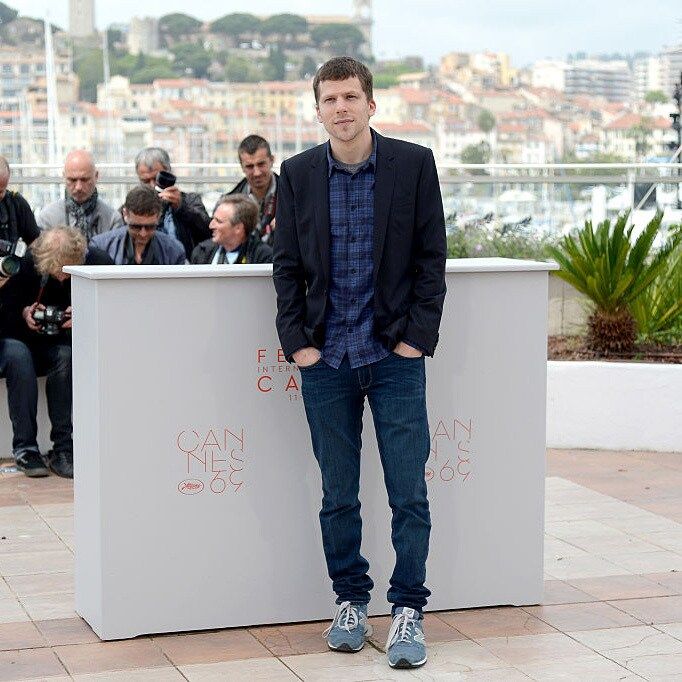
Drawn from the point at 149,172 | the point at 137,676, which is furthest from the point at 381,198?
the point at 149,172

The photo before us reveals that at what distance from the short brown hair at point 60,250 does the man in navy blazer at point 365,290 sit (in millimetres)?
3290

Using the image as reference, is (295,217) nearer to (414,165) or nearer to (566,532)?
(414,165)

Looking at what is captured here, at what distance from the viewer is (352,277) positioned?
14.9 ft

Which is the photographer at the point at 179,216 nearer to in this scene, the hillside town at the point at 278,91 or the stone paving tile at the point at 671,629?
the stone paving tile at the point at 671,629

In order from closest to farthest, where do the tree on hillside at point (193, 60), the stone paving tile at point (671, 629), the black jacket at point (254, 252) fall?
1. the stone paving tile at point (671, 629)
2. the black jacket at point (254, 252)
3. the tree on hillside at point (193, 60)

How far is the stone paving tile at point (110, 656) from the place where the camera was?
4.56 meters

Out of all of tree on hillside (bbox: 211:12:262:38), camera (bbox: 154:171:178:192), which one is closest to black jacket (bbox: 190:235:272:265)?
camera (bbox: 154:171:178:192)

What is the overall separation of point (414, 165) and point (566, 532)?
2.62 meters

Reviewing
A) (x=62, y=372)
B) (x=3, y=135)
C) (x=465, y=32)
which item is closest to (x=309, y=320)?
(x=62, y=372)

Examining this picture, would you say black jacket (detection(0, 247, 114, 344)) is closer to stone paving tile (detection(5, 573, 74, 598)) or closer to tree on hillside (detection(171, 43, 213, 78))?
stone paving tile (detection(5, 573, 74, 598))

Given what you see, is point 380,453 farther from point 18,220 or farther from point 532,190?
point 532,190

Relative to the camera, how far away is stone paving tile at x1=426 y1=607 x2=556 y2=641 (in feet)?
16.2

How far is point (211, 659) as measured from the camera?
4.64 metres

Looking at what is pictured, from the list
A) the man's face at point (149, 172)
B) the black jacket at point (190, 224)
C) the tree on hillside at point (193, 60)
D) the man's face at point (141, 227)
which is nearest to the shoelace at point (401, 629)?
the man's face at point (141, 227)
